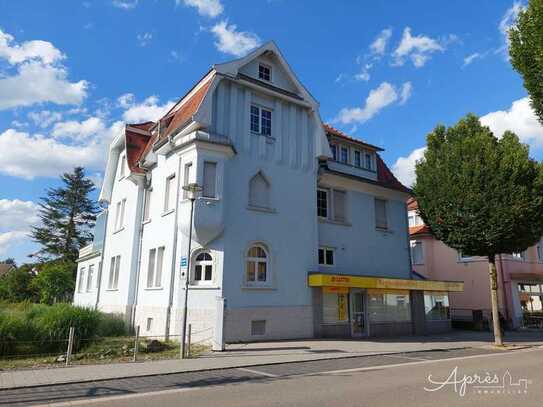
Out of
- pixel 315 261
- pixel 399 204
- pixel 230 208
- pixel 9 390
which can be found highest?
pixel 399 204

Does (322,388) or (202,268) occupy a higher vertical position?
(202,268)

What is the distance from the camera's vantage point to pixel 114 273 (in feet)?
77.8

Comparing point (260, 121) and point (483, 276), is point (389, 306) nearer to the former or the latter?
point (260, 121)

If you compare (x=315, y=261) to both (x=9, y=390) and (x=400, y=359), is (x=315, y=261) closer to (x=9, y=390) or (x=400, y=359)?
(x=400, y=359)

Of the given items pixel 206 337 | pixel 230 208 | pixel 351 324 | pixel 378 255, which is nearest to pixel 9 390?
pixel 206 337

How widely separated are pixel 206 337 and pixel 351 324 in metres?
7.40

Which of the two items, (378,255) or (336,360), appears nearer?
(336,360)

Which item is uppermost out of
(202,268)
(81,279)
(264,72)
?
(264,72)

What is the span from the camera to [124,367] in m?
11.0

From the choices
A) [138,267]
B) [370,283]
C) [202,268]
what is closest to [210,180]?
[202,268]

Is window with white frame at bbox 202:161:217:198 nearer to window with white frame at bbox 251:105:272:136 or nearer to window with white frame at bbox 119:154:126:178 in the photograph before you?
window with white frame at bbox 251:105:272:136

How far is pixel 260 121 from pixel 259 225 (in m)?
4.94

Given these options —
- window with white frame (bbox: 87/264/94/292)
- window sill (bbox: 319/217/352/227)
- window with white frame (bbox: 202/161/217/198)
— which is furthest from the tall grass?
window with white frame (bbox: 87/264/94/292)

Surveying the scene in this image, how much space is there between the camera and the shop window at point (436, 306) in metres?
23.3
